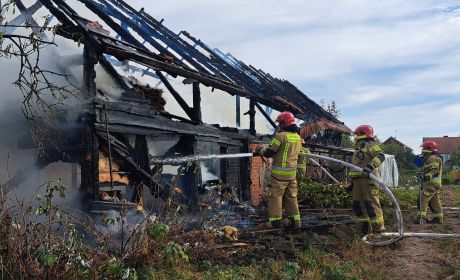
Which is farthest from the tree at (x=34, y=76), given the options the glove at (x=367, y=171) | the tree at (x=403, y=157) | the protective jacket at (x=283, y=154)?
the tree at (x=403, y=157)

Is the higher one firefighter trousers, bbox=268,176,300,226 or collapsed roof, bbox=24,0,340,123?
collapsed roof, bbox=24,0,340,123

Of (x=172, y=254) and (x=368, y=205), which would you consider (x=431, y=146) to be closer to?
(x=368, y=205)

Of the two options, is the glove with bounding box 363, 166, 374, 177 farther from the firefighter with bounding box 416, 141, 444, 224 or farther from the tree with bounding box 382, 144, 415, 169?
the tree with bounding box 382, 144, 415, 169

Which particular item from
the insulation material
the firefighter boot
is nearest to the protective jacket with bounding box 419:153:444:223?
the firefighter boot

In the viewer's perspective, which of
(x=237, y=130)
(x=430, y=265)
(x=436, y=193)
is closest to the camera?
(x=430, y=265)

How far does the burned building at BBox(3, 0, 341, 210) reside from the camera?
700cm

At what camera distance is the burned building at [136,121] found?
7.00 meters

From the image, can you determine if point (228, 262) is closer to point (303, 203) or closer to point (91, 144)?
point (91, 144)

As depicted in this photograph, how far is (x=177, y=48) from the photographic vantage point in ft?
40.1

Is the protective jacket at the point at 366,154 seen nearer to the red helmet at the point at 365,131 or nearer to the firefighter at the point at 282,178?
the red helmet at the point at 365,131

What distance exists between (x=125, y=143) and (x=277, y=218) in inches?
116

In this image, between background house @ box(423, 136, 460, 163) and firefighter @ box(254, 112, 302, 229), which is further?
background house @ box(423, 136, 460, 163)

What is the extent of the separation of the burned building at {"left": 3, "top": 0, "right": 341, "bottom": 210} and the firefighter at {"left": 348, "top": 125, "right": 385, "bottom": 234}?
10.0ft

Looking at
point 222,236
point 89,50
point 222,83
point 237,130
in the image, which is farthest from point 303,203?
point 89,50
